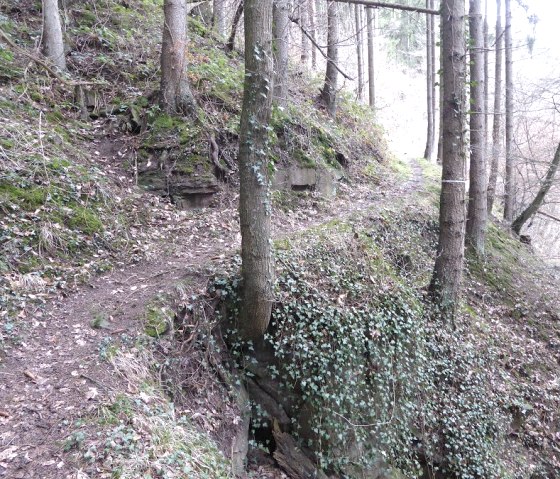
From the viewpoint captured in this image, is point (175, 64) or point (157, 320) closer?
point (157, 320)

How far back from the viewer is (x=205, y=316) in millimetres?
5477

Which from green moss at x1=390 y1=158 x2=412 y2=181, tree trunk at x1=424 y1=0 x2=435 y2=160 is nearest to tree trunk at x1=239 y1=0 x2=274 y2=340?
green moss at x1=390 y1=158 x2=412 y2=181

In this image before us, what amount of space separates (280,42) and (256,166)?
613 cm

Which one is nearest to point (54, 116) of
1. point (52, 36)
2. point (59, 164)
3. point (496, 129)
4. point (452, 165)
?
point (59, 164)

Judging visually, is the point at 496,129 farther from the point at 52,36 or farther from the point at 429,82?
the point at 52,36

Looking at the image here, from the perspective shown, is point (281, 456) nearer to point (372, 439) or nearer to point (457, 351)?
point (372, 439)

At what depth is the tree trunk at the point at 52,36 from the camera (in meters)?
8.24

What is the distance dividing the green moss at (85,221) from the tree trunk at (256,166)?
104 inches

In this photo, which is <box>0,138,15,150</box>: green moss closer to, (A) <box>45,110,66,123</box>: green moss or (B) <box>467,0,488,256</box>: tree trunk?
(A) <box>45,110,66,123</box>: green moss

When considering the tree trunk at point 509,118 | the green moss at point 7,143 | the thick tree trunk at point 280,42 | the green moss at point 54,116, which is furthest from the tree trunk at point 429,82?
the green moss at point 7,143

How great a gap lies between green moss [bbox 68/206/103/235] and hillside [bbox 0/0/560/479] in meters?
0.02

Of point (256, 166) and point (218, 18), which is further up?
point (218, 18)

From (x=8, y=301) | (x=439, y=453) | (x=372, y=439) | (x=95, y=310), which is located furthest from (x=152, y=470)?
(x=439, y=453)

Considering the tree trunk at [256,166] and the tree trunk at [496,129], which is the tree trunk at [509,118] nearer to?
the tree trunk at [496,129]
